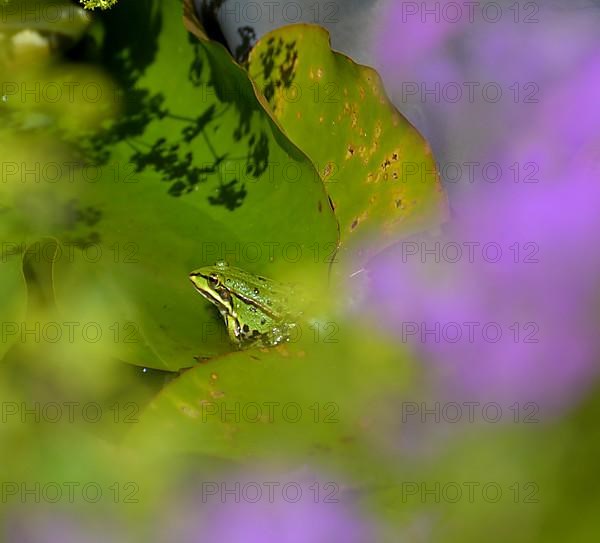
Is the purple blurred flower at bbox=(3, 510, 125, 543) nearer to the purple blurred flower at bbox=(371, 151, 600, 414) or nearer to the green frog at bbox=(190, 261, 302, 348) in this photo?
the green frog at bbox=(190, 261, 302, 348)

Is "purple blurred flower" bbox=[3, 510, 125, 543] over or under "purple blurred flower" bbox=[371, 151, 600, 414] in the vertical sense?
under

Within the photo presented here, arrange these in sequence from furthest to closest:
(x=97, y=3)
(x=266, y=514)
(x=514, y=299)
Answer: (x=97, y=3) → (x=266, y=514) → (x=514, y=299)

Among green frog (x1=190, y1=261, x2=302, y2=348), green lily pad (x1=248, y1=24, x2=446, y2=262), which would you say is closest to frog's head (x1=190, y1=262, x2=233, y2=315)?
green frog (x1=190, y1=261, x2=302, y2=348)

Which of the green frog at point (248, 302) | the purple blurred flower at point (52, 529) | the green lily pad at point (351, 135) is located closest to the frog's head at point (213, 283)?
the green frog at point (248, 302)

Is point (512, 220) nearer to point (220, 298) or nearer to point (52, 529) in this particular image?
point (220, 298)

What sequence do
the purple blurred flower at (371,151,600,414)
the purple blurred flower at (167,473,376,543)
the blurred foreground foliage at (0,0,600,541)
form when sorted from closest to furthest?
the purple blurred flower at (371,151,600,414) < the purple blurred flower at (167,473,376,543) < the blurred foreground foliage at (0,0,600,541)

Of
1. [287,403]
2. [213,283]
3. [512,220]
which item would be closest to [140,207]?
[213,283]

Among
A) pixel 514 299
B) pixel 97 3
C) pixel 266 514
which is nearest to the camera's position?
pixel 514 299
